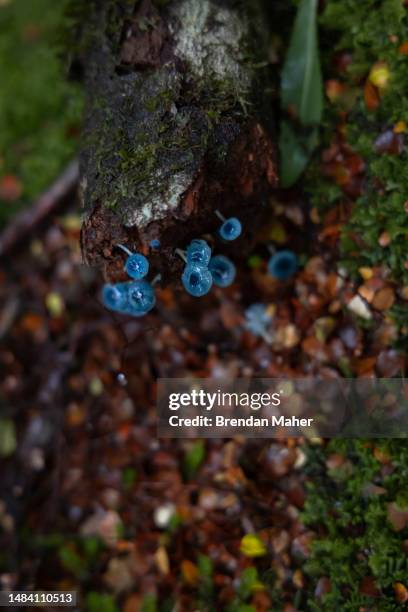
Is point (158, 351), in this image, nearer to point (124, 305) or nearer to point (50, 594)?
point (124, 305)

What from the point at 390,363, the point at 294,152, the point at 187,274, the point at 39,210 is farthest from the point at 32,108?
the point at 390,363

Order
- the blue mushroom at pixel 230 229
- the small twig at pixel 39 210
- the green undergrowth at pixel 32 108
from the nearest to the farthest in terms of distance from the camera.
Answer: the blue mushroom at pixel 230 229 < the small twig at pixel 39 210 < the green undergrowth at pixel 32 108

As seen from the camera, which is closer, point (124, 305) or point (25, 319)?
point (124, 305)

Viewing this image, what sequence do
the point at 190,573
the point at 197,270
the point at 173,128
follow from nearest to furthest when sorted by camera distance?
the point at 197,270
the point at 173,128
the point at 190,573

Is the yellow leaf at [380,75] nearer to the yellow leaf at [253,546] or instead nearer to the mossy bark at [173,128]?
the mossy bark at [173,128]

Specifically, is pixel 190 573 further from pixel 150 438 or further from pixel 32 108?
pixel 32 108

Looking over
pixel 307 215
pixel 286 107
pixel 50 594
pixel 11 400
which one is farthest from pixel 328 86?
pixel 50 594
